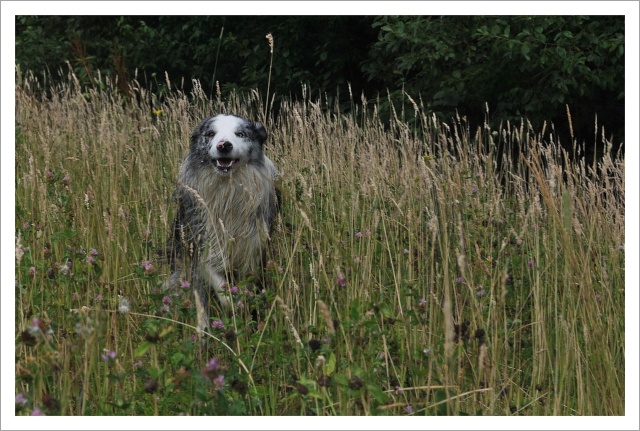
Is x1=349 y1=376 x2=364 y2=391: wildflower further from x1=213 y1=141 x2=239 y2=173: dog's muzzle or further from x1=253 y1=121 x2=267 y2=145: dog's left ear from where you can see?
x1=253 y1=121 x2=267 y2=145: dog's left ear

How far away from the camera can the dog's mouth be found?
406cm

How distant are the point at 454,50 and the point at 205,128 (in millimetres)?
3852

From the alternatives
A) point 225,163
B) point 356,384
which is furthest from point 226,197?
point 356,384

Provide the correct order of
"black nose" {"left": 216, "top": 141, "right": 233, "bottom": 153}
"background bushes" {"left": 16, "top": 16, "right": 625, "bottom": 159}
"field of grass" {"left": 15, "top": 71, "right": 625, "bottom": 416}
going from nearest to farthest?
"field of grass" {"left": 15, "top": 71, "right": 625, "bottom": 416} < "black nose" {"left": 216, "top": 141, "right": 233, "bottom": 153} < "background bushes" {"left": 16, "top": 16, "right": 625, "bottom": 159}

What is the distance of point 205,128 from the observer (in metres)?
4.16

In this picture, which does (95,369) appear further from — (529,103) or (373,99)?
(373,99)

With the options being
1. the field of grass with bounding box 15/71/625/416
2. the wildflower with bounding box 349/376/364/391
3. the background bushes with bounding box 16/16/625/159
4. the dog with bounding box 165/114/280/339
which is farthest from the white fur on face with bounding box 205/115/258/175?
the wildflower with bounding box 349/376/364/391

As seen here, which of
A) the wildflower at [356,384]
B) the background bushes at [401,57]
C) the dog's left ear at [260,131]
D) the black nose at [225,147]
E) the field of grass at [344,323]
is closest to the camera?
the wildflower at [356,384]

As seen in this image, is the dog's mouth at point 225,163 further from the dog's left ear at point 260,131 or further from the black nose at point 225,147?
the dog's left ear at point 260,131

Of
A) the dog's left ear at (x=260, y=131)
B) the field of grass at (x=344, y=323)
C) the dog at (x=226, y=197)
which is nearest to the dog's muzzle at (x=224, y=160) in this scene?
the dog at (x=226, y=197)

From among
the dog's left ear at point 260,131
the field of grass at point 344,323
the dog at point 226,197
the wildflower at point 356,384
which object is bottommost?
the wildflower at point 356,384

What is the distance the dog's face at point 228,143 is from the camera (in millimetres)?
4020

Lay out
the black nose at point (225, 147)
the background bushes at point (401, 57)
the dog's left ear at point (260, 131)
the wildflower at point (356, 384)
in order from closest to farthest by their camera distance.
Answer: the wildflower at point (356, 384), the black nose at point (225, 147), the dog's left ear at point (260, 131), the background bushes at point (401, 57)

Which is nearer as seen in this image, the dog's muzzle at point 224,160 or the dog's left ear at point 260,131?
the dog's muzzle at point 224,160
